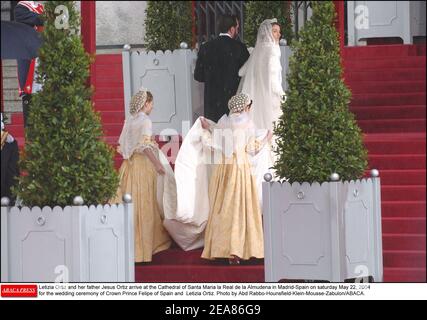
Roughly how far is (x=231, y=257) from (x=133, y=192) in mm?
894

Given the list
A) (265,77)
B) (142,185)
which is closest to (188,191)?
(142,185)

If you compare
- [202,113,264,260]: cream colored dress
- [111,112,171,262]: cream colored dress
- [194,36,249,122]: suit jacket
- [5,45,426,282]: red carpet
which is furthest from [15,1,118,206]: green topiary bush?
[194,36,249,122]: suit jacket

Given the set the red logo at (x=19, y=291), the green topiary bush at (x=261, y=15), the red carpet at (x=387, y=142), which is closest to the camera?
the red logo at (x=19, y=291)

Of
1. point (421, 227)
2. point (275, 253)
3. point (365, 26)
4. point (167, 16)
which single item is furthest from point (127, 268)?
point (365, 26)

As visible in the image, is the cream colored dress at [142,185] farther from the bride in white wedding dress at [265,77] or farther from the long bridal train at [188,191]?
the bride in white wedding dress at [265,77]

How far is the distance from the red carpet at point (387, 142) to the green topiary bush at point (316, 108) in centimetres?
101

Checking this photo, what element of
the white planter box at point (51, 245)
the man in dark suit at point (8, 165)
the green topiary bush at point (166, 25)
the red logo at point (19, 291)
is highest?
the green topiary bush at point (166, 25)

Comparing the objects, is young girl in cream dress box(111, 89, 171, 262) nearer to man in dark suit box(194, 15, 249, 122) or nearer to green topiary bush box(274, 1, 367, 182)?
man in dark suit box(194, 15, 249, 122)

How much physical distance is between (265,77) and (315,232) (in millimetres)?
1868

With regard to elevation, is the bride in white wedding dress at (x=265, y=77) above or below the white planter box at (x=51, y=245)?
above

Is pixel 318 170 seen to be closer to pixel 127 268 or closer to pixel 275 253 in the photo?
pixel 275 253

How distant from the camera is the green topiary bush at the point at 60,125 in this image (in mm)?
10422

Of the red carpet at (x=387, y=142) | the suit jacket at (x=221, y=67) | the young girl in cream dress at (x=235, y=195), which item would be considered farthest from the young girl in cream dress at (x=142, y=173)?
the suit jacket at (x=221, y=67)

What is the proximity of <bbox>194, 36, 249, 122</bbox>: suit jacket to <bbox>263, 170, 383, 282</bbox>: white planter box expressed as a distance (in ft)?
5.18
